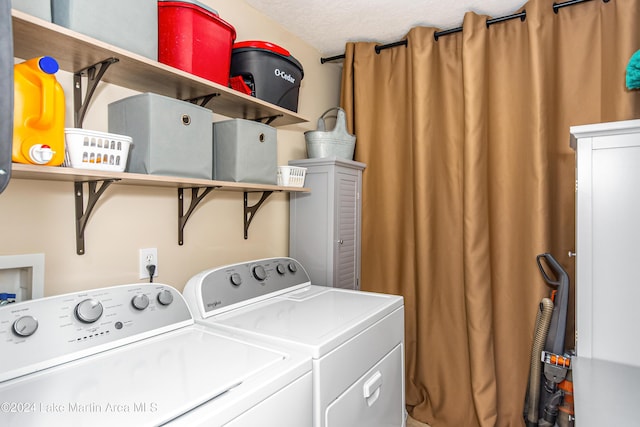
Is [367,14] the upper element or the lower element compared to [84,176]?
upper

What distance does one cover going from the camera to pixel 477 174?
2109mm

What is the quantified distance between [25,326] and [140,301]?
1.02 ft

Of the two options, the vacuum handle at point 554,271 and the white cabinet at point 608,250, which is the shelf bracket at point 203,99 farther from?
the vacuum handle at point 554,271

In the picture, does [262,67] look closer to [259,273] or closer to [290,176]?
[290,176]

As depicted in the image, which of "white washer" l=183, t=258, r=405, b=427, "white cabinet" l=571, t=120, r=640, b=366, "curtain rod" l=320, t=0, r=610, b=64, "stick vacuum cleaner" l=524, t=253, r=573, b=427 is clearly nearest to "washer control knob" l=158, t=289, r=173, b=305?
"white washer" l=183, t=258, r=405, b=427

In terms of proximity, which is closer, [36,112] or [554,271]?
[36,112]

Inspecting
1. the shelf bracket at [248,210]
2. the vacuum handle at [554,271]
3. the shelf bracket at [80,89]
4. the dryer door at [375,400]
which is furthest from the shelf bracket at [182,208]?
the vacuum handle at [554,271]

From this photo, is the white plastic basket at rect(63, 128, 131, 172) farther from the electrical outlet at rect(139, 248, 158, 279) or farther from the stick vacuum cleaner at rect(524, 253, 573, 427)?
the stick vacuum cleaner at rect(524, 253, 573, 427)

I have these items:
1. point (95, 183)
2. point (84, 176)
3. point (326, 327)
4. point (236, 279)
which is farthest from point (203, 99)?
point (326, 327)

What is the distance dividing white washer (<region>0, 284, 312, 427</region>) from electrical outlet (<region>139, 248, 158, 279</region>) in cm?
24

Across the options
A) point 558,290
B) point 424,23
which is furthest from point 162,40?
point 558,290

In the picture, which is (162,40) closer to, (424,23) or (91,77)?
(91,77)

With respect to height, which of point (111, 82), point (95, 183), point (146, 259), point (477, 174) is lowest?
point (146, 259)

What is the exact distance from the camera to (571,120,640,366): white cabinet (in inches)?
54.0
